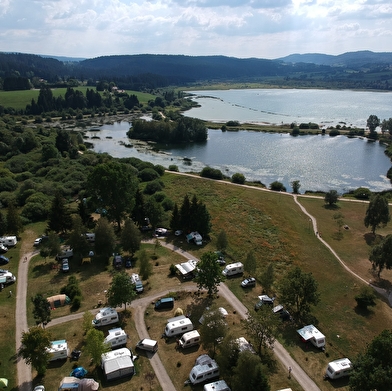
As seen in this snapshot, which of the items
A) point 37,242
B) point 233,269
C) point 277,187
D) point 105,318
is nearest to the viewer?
point 105,318

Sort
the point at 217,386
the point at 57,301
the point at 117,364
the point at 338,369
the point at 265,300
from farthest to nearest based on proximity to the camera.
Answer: the point at 265,300
the point at 57,301
the point at 338,369
the point at 117,364
the point at 217,386

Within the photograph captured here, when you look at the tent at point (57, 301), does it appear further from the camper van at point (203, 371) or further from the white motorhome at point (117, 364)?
the camper van at point (203, 371)

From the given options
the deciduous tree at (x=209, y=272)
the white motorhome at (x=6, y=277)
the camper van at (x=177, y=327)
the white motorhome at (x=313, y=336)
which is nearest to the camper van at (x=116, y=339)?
the camper van at (x=177, y=327)

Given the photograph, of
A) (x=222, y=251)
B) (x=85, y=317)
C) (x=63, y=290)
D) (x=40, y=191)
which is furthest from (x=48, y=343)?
(x=40, y=191)

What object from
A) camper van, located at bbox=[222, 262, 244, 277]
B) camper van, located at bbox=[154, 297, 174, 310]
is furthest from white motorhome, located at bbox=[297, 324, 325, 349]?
camper van, located at bbox=[154, 297, 174, 310]

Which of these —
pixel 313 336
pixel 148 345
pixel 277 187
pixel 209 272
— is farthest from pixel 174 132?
pixel 148 345

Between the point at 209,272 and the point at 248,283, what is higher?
the point at 209,272

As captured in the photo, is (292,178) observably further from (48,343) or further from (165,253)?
(48,343)

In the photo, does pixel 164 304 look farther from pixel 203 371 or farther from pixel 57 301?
pixel 57 301
